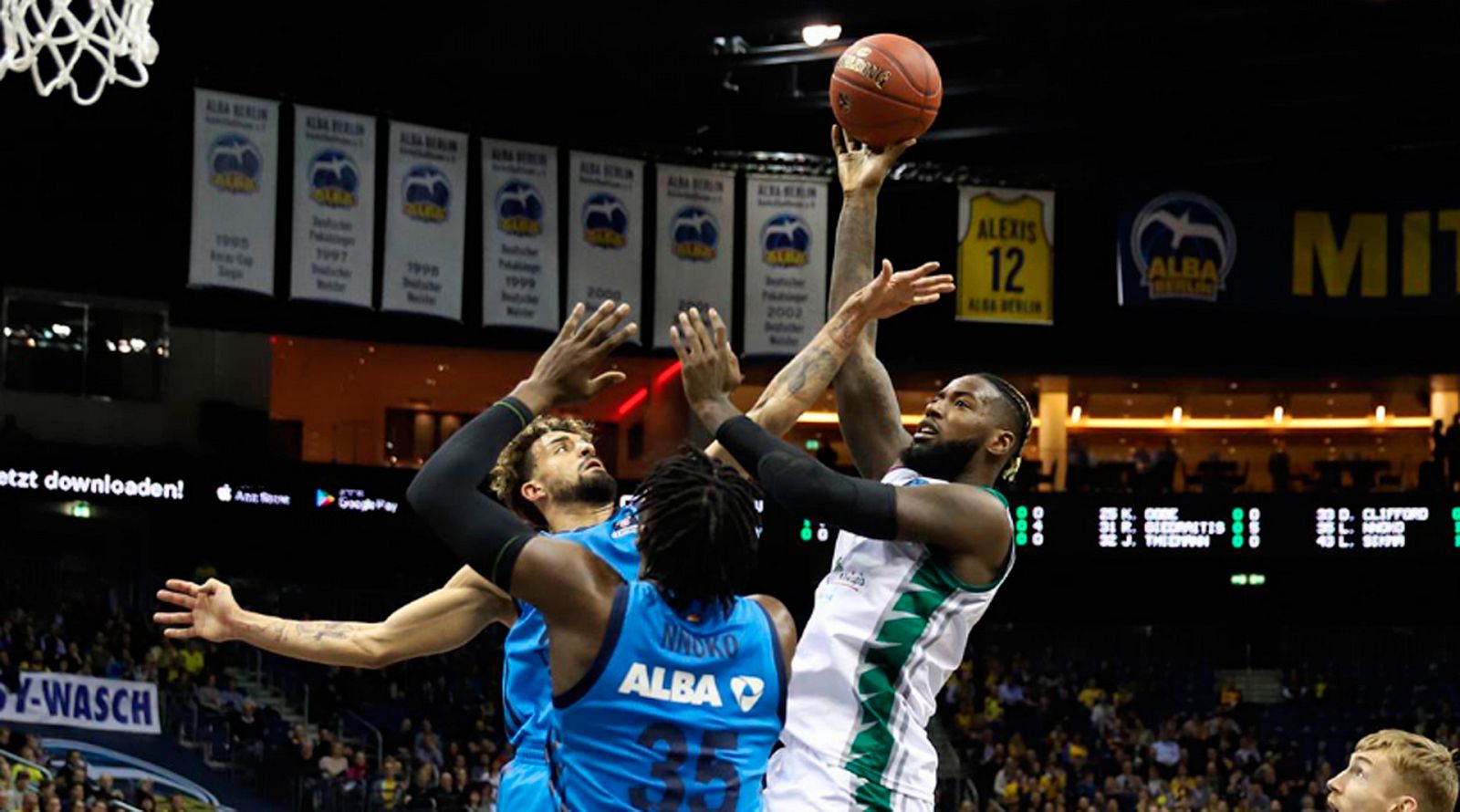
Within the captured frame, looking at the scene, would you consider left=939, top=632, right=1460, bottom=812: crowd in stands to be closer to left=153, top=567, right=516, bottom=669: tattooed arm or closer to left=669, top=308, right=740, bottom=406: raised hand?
left=153, top=567, right=516, bottom=669: tattooed arm

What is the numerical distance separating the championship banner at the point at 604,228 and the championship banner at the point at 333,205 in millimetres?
2408

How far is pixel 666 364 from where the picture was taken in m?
30.4

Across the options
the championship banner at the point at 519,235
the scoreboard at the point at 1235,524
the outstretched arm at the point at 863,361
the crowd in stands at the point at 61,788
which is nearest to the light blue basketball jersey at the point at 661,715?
the outstretched arm at the point at 863,361

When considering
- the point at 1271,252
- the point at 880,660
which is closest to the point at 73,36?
the point at 880,660

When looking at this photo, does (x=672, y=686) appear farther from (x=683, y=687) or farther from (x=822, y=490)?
(x=822, y=490)

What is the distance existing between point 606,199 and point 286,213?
11.8ft

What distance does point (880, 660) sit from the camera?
516cm

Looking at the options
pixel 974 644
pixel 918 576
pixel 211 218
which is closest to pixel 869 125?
pixel 918 576

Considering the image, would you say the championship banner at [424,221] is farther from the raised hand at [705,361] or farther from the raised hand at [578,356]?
the raised hand at [578,356]

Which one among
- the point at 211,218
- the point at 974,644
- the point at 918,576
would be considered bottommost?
the point at 974,644

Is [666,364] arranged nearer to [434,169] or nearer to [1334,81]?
[434,169]

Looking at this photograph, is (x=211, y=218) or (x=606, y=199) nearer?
(x=211, y=218)

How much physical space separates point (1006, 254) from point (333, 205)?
8055mm

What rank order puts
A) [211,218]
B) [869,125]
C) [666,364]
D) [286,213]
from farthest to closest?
[666,364], [286,213], [211,218], [869,125]
